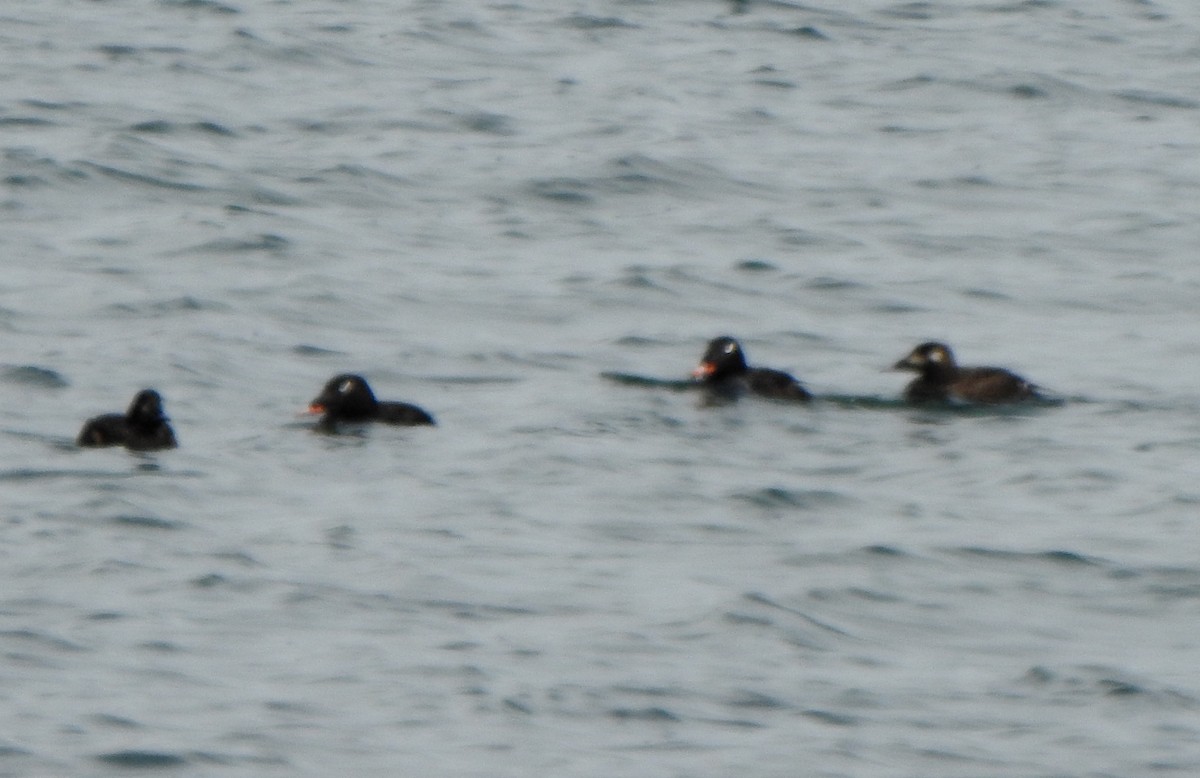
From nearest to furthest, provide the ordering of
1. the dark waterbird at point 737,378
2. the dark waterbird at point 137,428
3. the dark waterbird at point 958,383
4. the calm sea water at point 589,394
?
the calm sea water at point 589,394
the dark waterbird at point 137,428
the dark waterbird at point 737,378
the dark waterbird at point 958,383

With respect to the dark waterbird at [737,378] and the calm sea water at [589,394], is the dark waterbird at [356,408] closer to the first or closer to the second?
the calm sea water at [589,394]

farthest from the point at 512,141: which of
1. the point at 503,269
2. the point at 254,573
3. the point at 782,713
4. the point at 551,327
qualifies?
the point at 782,713

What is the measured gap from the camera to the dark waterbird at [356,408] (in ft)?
51.3

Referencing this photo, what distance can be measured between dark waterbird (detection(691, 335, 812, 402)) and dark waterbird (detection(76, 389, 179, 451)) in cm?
339

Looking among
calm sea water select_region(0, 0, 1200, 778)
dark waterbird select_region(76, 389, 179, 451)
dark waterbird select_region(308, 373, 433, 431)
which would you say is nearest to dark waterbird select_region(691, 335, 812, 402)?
calm sea water select_region(0, 0, 1200, 778)

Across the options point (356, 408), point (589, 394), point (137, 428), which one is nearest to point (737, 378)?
point (589, 394)

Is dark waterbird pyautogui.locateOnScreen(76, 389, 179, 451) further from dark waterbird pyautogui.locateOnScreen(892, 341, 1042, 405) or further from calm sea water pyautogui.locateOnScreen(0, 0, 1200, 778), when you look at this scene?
dark waterbird pyautogui.locateOnScreen(892, 341, 1042, 405)

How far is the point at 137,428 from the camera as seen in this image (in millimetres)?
14695

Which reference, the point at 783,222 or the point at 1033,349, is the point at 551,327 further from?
the point at 783,222

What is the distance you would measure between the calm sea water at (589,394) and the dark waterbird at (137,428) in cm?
12

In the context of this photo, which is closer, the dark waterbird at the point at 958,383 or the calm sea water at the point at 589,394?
the calm sea water at the point at 589,394

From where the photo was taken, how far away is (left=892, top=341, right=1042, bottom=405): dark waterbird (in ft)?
55.5

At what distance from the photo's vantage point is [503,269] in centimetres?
2061

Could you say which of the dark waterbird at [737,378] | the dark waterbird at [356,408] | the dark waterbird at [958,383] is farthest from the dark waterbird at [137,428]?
the dark waterbird at [958,383]
